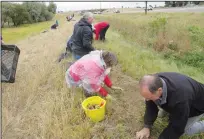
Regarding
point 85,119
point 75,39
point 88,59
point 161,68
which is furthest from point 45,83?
point 161,68

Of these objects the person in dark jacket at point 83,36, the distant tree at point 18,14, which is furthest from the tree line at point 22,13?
the person in dark jacket at point 83,36

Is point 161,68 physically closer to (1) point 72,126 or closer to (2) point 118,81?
(2) point 118,81

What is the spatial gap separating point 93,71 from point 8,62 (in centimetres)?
274

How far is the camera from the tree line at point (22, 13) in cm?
4969

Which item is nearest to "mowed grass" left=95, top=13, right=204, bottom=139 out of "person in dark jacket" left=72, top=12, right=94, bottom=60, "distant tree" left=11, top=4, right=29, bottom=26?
"person in dark jacket" left=72, top=12, right=94, bottom=60

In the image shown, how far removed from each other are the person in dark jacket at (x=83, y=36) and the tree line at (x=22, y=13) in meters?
43.5

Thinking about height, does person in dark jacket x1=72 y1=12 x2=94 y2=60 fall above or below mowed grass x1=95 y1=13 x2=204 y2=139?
above

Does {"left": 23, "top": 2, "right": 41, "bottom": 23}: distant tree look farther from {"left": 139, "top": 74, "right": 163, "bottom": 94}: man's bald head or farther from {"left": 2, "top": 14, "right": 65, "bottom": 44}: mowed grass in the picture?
{"left": 139, "top": 74, "right": 163, "bottom": 94}: man's bald head


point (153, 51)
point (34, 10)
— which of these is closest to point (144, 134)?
point (153, 51)

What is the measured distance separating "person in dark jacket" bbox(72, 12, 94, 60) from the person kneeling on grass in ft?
5.98

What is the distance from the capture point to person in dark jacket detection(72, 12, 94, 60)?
20.3 feet

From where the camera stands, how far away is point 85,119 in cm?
387

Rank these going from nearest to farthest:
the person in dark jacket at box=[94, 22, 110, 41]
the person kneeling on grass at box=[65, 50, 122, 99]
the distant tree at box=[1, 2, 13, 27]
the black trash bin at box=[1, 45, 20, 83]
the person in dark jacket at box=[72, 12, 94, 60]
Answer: the person kneeling on grass at box=[65, 50, 122, 99] → the black trash bin at box=[1, 45, 20, 83] → the person in dark jacket at box=[72, 12, 94, 60] → the person in dark jacket at box=[94, 22, 110, 41] → the distant tree at box=[1, 2, 13, 27]

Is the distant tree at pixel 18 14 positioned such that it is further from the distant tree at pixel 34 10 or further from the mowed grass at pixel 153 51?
the mowed grass at pixel 153 51
